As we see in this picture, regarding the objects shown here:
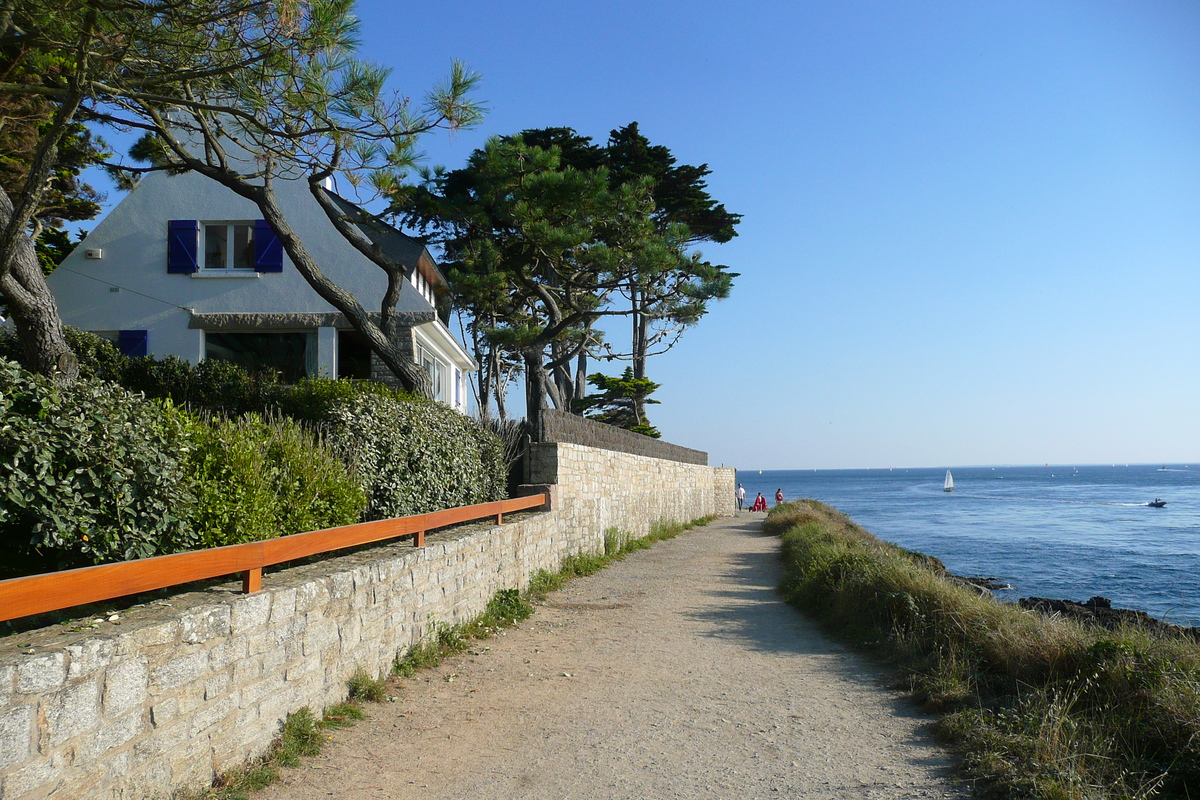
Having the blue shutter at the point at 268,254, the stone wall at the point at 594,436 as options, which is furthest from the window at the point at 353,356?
the stone wall at the point at 594,436

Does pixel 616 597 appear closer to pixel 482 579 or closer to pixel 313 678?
pixel 482 579

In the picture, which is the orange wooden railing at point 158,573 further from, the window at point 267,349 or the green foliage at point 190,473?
the window at point 267,349

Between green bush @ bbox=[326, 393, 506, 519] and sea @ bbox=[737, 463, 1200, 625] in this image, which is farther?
sea @ bbox=[737, 463, 1200, 625]

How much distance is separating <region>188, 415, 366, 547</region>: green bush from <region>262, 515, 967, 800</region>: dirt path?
1.42m

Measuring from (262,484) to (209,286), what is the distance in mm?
12350

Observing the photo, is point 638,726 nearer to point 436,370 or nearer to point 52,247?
point 436,370

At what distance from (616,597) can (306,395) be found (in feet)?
15.2

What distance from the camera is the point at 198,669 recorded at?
384 cm

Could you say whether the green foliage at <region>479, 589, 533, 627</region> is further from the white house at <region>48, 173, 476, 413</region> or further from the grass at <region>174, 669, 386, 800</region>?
the white house at <region>48, 173, 476, 413</region>

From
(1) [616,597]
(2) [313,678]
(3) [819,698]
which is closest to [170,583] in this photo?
(2) [313,678]

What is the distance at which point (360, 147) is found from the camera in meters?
11.4

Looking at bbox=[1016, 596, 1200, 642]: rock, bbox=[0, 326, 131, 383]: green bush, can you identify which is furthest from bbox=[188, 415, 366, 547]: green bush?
bbox=[1016, 596, 1200, 642]: rock

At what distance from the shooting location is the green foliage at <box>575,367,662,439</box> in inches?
1226

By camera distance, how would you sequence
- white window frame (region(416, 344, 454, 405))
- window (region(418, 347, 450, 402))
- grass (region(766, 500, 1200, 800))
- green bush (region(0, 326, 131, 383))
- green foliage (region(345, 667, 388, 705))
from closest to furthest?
grass (region(766, 500, 1200, 800)), green foliage (region(345, 667, 388, 705)), green bush (region(0, 326, 131, 383)), white window frame (region(416, 344, 454, 405)), window (region(418, 347, 450, 402))
